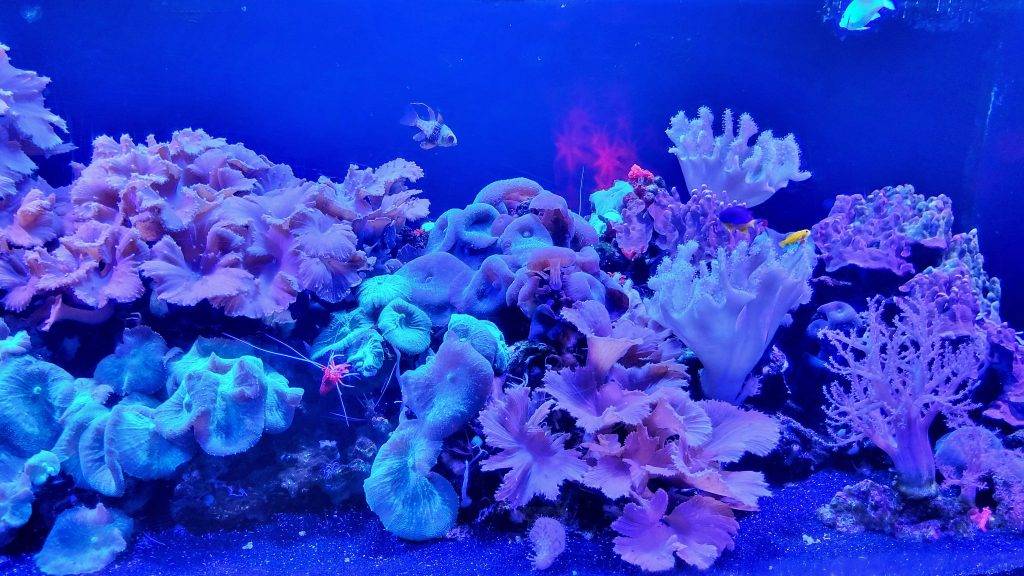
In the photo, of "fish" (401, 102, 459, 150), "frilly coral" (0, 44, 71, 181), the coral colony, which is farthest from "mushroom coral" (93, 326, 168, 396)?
"fish" (401, 102, 459, 150)

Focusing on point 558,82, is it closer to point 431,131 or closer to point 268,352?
point 431,131

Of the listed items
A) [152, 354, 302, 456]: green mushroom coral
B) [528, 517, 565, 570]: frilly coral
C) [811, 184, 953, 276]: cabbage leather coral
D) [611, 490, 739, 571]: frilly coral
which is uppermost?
[811, 184, 953, 276]: cabbage leather coral

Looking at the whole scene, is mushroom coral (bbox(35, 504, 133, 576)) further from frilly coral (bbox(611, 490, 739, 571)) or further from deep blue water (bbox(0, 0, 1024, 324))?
deep blue water (bbox(0, 0, 1024, 324))

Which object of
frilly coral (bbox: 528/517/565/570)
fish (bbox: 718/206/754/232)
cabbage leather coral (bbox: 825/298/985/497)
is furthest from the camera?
fish (bbox: 718/206/754/232)

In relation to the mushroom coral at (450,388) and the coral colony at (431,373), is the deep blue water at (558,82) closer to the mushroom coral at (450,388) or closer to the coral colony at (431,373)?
the coral colony at (431,373)

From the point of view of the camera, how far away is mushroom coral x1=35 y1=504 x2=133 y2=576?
2.55m

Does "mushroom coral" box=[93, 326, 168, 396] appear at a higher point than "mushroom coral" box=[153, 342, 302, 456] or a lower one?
lower

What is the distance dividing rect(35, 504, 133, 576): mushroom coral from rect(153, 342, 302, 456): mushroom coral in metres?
0.47

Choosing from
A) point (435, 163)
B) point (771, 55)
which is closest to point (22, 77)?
point (435, 163)

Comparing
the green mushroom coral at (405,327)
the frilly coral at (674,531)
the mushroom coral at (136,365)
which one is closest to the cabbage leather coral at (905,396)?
the frilly coral at (674,531)

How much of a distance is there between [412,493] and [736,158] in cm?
332

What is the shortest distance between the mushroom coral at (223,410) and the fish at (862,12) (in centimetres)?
422

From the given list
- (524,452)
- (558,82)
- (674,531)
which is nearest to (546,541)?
(524,452)

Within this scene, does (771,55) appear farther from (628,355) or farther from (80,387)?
(80,387)
